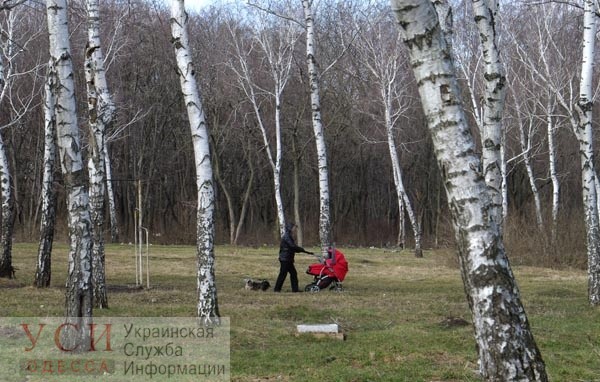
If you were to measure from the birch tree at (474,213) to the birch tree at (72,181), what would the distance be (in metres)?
4.87

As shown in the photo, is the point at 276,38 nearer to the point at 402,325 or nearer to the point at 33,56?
the point at 33,56

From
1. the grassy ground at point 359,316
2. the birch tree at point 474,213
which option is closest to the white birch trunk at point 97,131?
the grassy ground at point 359,316

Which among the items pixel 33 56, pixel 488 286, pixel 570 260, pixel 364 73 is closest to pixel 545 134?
pixel 364 73

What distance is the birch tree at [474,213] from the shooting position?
225 inches

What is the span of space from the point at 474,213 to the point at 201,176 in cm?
598

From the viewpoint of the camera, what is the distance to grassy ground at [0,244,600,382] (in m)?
8.82

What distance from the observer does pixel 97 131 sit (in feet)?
42.6

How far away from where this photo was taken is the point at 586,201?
560 inches

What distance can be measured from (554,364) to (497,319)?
377 cm

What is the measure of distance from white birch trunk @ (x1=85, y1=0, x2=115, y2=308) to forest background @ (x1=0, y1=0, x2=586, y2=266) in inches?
776

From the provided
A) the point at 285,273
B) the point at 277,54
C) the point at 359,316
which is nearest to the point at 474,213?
the point at 359,316

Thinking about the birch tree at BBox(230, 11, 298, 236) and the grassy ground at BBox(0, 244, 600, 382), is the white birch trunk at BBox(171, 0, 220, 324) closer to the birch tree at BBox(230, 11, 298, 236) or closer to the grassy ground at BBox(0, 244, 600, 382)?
the grassy ground at BBox(0, 244, 600, 382)

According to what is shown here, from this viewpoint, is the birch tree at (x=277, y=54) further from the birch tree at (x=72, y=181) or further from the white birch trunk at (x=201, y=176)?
Result: the birch tree at (x=72, y=181)

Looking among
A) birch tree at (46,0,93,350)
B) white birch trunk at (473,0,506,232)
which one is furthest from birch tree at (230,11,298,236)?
birch tree at (46,0,93,350)
